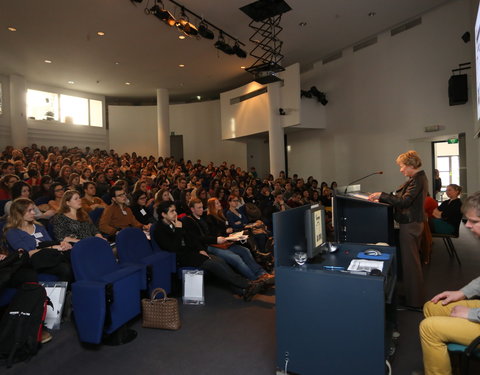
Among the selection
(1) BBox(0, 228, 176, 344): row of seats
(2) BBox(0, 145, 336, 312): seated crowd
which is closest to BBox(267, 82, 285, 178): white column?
(2) BBox(0, 145, 336, 312): seated crowd

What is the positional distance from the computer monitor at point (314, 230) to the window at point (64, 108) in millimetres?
14027

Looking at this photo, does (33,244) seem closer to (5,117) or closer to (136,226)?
(136,226)

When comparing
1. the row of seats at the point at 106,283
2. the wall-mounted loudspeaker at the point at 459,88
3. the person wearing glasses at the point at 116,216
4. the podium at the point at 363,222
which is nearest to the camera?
the row of seats at the point at 106,283

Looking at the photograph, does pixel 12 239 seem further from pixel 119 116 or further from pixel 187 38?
pixel 119 116

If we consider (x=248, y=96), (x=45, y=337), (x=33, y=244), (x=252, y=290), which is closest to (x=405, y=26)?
(x=248, y=96)

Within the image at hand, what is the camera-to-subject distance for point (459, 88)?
743cm

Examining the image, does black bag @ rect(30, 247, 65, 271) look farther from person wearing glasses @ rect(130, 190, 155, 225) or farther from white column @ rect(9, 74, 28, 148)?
white column @ rect(9, 74, 28, 148)

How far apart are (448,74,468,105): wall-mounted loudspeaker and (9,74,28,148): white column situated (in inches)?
536

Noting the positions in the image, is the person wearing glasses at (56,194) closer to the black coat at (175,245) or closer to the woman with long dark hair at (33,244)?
the woman with long dark hair at (33,244)

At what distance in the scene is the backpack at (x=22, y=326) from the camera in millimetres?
2496

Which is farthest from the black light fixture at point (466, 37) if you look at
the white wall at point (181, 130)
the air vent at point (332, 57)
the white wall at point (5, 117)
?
the white wall at point (5, 117)

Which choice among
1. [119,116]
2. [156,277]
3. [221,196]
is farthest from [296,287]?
[119,116]

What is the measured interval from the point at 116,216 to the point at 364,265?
3.54m

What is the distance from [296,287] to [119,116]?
15756mm
